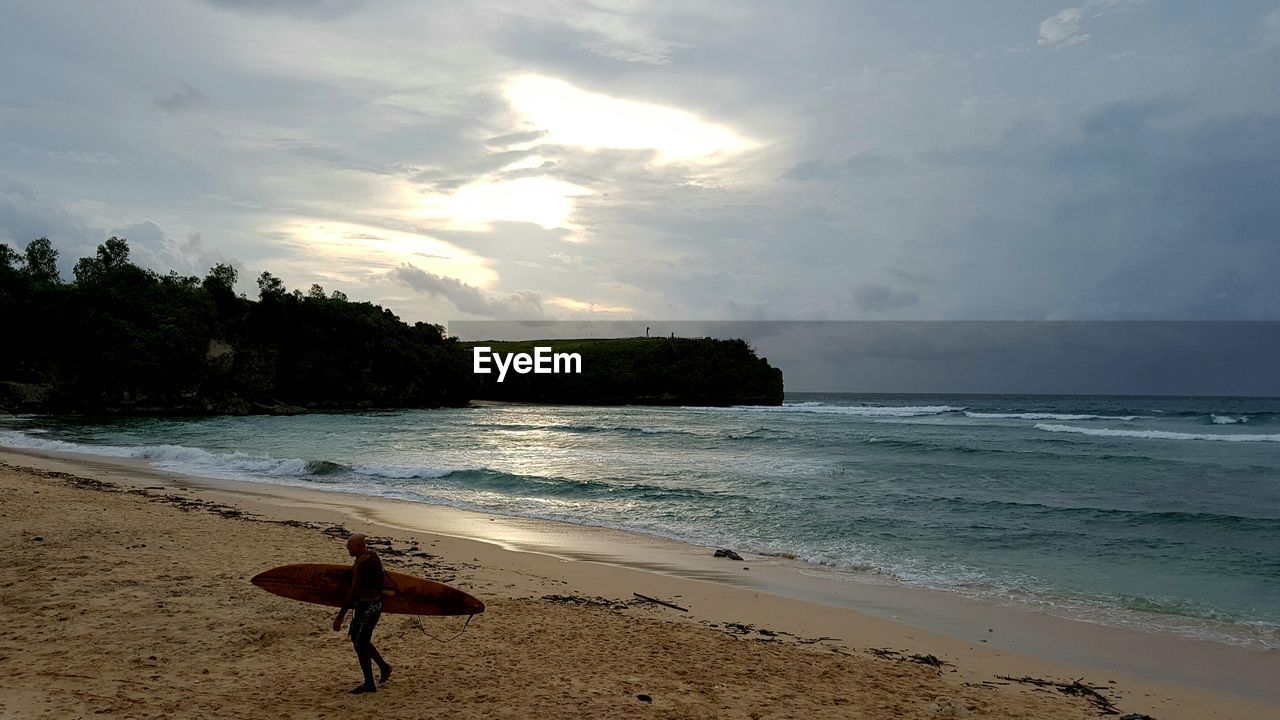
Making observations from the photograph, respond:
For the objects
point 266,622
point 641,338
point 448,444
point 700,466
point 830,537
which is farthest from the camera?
point 641,338

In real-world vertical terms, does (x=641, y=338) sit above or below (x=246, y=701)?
above

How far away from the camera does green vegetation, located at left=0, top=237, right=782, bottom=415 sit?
5256cm

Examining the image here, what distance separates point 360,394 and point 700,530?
2673 inches

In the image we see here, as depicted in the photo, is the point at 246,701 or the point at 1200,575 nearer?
the point at 246,701

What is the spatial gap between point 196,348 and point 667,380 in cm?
6243

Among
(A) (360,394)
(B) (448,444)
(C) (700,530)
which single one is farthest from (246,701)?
(A) (360,394)

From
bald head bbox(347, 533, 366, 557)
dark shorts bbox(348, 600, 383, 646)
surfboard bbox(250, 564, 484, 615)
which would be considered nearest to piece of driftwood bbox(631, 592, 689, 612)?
surfboard bbox(250, 564, 484, 615)

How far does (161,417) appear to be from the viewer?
5441cm

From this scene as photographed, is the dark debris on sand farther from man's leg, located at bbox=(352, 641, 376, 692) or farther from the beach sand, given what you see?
man's leg, located at bbox=(352, 641, 376, 692)

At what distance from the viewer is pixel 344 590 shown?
21.7 ft

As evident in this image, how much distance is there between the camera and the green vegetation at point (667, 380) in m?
106

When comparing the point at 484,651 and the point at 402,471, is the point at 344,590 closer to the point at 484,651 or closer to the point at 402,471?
the point at 484,651

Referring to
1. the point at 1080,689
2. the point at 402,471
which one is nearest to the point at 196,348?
the point at 402,471

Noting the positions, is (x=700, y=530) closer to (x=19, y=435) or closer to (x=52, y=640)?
(x=52, y=640)
